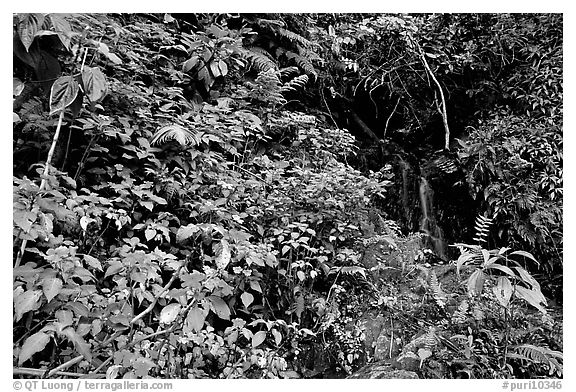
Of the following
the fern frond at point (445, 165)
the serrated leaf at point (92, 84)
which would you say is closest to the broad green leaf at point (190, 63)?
the serrated leaf at point (92, 84)

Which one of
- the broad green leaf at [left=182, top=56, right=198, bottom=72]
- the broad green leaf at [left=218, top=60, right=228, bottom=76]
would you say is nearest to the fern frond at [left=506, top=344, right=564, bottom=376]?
the broad green leaf at [left=218, top=60, right=228, bottom=76]

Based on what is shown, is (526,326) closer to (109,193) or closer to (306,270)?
(306,270)

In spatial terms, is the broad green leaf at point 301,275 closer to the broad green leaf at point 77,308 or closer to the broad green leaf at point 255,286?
the broad green leaf at point 255,286

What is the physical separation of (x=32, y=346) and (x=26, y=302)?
22 cm

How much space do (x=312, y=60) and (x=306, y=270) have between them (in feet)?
10.6

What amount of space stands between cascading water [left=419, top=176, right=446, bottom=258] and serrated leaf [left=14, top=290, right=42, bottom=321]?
4098 millimetres

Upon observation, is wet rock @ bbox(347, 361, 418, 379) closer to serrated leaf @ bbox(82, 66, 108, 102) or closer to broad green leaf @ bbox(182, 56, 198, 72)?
serrated leaf @ bbox(82, 66, 108, 102)

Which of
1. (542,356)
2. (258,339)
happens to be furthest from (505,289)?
(258,339)

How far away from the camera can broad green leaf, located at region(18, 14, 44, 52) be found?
177 cm

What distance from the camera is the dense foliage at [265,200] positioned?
1.93 meters

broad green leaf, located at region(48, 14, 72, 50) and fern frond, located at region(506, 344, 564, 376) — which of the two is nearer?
broad green leaf, located at region(48, 14, 72, 50)

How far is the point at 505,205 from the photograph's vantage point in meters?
4.42

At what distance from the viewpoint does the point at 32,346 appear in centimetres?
156
